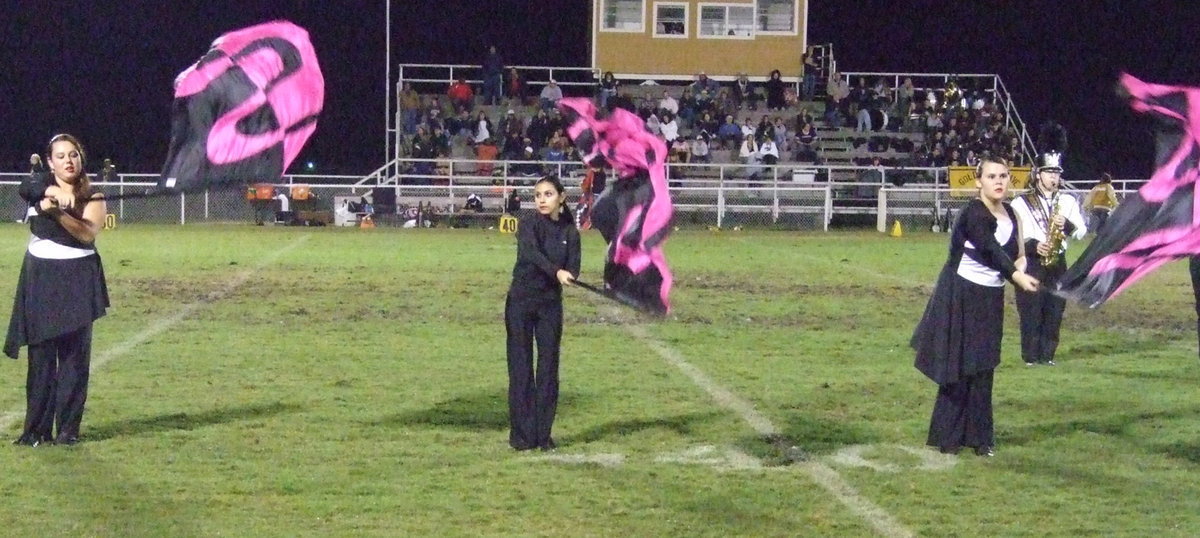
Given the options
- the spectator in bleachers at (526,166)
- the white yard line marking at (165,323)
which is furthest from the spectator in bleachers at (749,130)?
the white yard line marking at (165,323)

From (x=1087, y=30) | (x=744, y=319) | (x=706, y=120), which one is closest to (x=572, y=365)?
(x=744, y=319)

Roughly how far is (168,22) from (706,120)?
29334 mm

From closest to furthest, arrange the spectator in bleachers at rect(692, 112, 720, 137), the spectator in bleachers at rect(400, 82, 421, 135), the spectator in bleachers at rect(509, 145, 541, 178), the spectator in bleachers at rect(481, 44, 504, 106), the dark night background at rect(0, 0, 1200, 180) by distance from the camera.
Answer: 1. the spectator in bleachers at rect(509, 145, 541, 178)
2. the spectator in bleachers at rect(692, 112, 720, 137)
3. the spectator in bleachers at rect(400, 82, 421, 135)
4. the spectator in bleachers at rect(481, 44, 504, 106)
5. the dark night background at rect(0, 0, 1200, 180)

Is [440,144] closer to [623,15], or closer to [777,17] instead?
[623,15]

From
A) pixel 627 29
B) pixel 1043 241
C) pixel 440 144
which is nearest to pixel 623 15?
pixel 627 29

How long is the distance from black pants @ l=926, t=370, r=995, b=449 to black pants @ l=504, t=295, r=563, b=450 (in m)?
1.96

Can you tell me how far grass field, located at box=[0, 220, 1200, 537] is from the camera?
6051 millimetres

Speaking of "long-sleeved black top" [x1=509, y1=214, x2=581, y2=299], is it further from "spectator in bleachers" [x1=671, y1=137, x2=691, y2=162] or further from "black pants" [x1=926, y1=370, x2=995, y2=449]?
"spectator in bleachers" [x1=671, y1=137, x2=691, y2=162]

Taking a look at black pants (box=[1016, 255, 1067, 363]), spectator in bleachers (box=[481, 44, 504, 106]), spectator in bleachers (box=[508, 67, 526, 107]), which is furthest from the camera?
spectator in bleachers (box=[508, 67, 526, 107])

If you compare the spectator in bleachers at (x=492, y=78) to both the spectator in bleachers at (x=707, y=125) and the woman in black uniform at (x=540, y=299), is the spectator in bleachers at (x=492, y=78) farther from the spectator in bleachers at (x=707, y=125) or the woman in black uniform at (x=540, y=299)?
the woman in black uniform at (x=540, y=299)

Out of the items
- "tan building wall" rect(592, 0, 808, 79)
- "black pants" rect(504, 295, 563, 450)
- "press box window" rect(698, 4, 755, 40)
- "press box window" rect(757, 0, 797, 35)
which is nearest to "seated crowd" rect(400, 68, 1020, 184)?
"tan building wall" rect(592, 0, 808, 79)

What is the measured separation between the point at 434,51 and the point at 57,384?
52.4m

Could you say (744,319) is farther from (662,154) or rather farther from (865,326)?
(662,154)

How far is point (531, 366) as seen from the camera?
7273 millimetres
